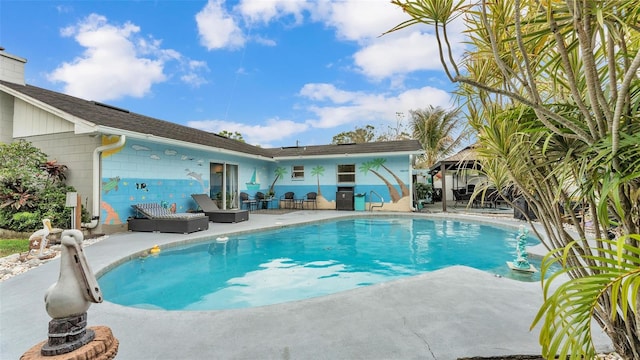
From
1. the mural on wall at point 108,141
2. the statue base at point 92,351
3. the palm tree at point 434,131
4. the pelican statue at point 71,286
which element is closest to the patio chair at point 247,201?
the mural on wall at point 108,141

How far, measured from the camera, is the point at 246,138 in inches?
1334

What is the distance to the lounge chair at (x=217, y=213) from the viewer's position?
1070cm

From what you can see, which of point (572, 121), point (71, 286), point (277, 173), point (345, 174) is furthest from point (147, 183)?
point (572, 121)

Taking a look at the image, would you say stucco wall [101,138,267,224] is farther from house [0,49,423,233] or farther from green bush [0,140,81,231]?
green bush [0,140,81,231]

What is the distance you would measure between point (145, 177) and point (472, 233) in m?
11.0

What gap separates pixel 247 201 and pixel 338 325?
477 inches

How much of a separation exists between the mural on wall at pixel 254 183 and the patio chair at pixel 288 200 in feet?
5.32

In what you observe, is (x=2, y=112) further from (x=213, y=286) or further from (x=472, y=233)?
(x=472, y=233)

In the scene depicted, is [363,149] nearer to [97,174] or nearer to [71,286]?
[97,174]

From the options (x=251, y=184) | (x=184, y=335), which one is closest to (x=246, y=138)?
(x=251, y=184)

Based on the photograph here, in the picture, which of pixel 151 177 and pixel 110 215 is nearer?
pixel 110 215

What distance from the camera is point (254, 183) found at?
51.4ft

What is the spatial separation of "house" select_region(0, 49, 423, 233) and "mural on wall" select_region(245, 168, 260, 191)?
0.14 metres

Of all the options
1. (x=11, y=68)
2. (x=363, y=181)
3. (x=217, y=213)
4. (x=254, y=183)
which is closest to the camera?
(x=11, y=68)
